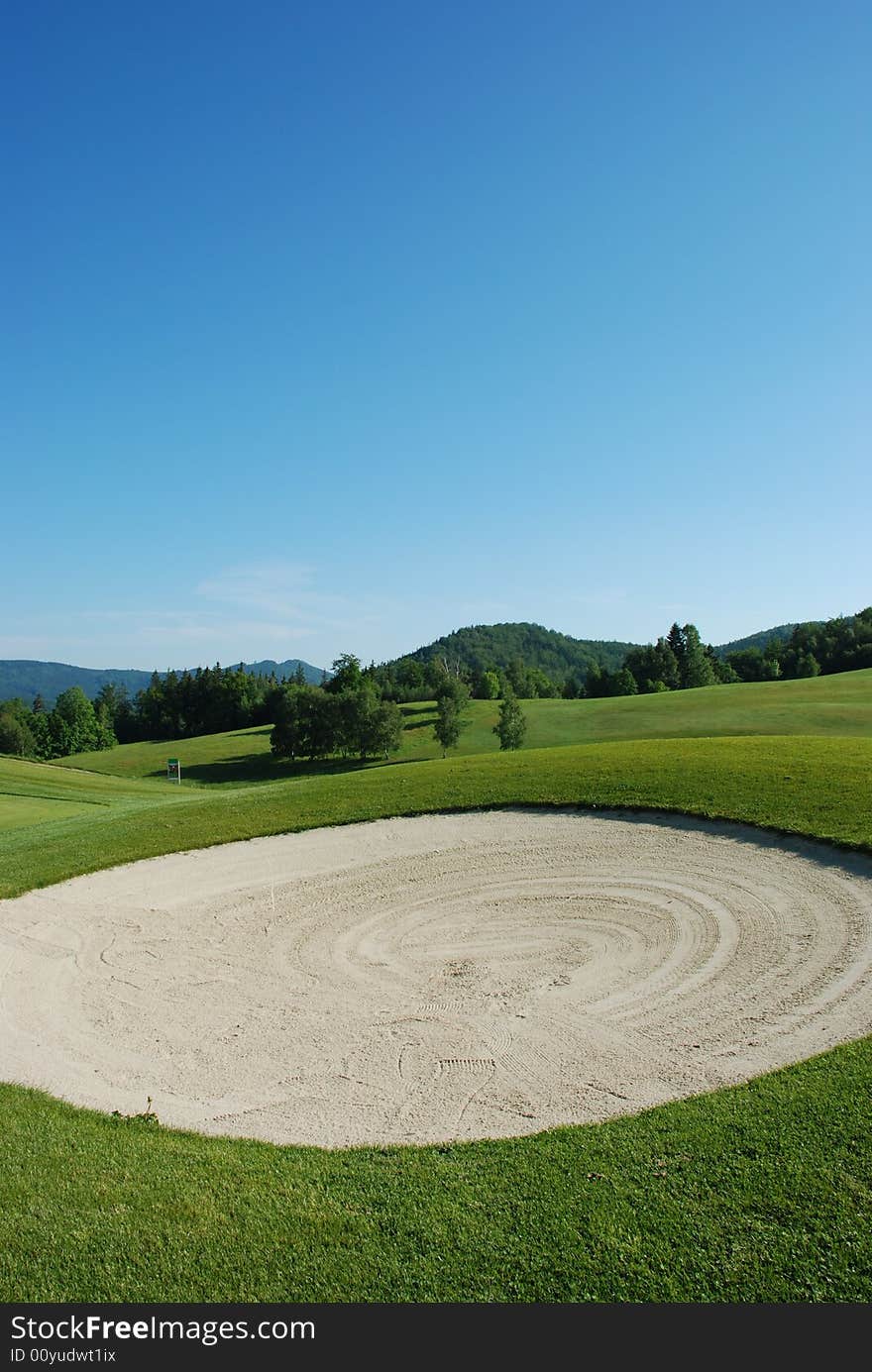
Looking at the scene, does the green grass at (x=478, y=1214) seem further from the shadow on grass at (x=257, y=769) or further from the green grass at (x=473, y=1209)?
the shadow on grass at (x=257, y=769)

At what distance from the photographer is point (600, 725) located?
2645 inches

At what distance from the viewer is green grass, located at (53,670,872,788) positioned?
55.5m

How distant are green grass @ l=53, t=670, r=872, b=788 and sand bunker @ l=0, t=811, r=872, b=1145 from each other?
39.4 m

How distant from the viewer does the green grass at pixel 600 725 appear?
55.5m

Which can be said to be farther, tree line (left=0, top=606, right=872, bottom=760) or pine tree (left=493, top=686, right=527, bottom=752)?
tree line (left=0, top=606, right=872, bottom=760)

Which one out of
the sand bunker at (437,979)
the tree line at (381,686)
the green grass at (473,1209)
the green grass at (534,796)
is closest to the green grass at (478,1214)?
the green grass at (473,1209)

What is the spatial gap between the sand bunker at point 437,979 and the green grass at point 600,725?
3940cm

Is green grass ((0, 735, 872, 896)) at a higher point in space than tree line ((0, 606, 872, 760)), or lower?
lower

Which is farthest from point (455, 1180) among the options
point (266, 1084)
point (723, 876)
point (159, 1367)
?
point (723, 876)

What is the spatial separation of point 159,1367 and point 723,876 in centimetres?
1252

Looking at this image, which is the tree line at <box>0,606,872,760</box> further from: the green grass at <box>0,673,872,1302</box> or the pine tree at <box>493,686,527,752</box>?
the green grass at <box>0,673,872,1302</box>

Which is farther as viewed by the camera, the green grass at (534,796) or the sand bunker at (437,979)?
the green grass at (534,796)

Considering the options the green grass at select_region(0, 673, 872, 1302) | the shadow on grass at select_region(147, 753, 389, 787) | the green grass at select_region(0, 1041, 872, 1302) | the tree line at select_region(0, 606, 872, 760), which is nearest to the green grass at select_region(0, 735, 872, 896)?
the green grass at select_region(0, 673, 872, 1302)

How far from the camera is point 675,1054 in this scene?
9211 mm
